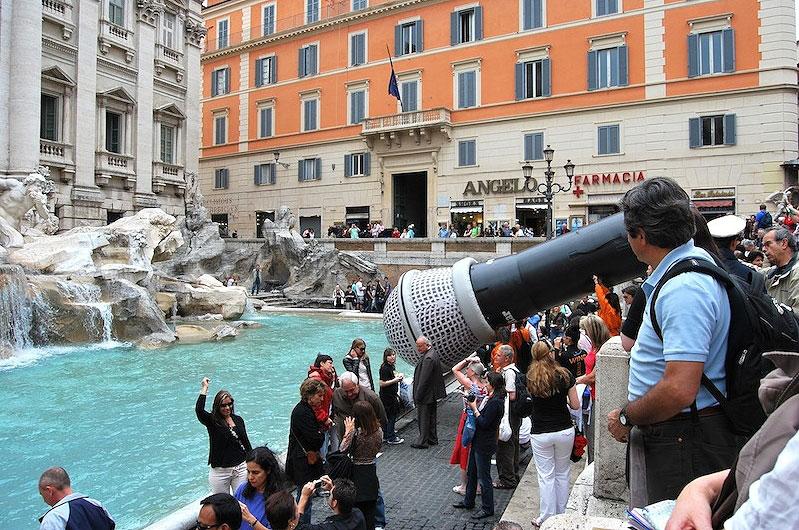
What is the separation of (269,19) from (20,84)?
1846 centimetres

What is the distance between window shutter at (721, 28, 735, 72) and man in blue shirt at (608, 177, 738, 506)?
86.9 feet

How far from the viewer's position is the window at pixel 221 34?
39031 millimetres

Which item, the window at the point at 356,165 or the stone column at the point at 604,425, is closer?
the stone column at the point at 604,425

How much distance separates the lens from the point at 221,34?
1547 inches

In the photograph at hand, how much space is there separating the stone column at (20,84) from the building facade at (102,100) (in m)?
0.04

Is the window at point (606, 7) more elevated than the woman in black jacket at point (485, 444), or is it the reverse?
the window at point (606, 7)

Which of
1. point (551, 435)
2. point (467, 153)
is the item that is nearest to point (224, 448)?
point (551, 435)

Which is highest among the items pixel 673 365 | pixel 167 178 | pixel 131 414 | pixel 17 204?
pixel 167 178

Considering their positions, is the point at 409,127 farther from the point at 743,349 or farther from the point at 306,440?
the point at 743,349

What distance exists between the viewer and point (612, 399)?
11.7 ft

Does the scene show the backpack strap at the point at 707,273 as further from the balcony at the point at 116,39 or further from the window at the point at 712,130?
the balcony at the point at 116,39

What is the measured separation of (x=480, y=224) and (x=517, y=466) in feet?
78.6

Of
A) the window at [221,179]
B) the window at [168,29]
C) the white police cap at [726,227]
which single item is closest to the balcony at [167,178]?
the window at [168,29]

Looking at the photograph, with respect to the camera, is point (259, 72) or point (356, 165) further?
point (259, 72)
